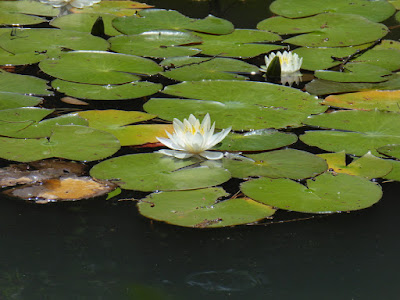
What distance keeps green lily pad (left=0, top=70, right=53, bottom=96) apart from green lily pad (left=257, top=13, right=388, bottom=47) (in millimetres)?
1677

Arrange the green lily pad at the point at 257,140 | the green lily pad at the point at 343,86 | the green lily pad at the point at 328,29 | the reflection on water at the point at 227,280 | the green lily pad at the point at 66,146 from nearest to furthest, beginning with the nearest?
the reflection on water at the point at 227,280 < the green lily pad at the point at 66,146 < the green lily pad at the point at 257,140 < the green lily pad at the point at 343,86 < the green lily pad at the point at 328,29

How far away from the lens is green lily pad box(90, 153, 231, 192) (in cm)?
245

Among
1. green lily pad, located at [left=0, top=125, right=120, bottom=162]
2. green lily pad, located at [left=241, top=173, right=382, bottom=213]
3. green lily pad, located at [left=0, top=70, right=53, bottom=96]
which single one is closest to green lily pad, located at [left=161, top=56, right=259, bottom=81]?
green lily pad, located at [left=0, top=70, right=53, bottom=96]

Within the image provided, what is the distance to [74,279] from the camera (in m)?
1.97

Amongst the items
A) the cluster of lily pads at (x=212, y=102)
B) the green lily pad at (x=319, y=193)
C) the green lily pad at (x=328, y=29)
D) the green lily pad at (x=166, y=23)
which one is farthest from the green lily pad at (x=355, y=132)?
the green lily pad at (x=166, y=23)

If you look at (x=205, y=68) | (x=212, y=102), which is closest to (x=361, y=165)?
(x=212, y=102)

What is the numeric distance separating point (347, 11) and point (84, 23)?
1.92 metres

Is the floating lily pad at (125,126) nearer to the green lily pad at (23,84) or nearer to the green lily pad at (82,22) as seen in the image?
the green lily pad at (23,84)

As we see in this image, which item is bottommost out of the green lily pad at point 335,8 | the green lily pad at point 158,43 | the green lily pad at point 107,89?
the green lily pad at point 107,89

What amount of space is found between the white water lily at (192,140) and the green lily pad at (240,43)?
1.36 meters

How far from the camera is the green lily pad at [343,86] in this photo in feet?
11.3

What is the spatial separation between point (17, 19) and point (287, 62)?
6.54 ft

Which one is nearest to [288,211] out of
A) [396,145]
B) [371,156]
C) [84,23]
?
[371,156]

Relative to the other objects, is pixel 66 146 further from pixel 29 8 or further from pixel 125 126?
pixel 29 8
